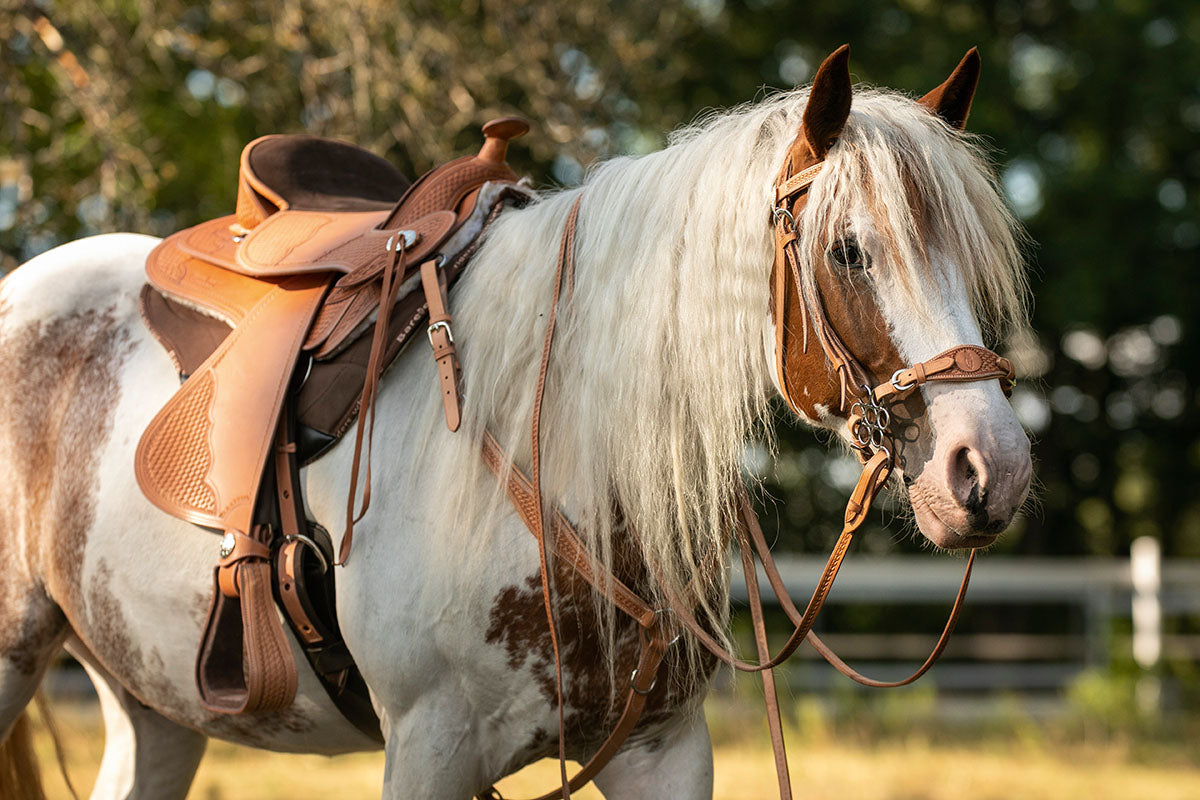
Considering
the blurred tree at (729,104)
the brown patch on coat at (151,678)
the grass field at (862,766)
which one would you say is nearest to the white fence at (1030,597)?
the blurred tree at (729,104)

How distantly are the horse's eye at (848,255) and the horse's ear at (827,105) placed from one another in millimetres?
168

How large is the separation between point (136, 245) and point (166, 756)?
1375mm

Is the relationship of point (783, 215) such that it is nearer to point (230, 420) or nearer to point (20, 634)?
point (230, 420)

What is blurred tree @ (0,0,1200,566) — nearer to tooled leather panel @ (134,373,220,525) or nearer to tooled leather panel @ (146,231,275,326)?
tooled leather panel @ (146,231,275,326)

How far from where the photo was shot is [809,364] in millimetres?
1895

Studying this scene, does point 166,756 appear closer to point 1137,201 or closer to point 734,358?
point 734,358

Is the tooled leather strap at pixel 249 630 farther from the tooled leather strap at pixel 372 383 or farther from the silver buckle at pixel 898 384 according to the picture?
the silver buckle at pixel 898 384

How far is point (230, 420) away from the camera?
7.59 ft

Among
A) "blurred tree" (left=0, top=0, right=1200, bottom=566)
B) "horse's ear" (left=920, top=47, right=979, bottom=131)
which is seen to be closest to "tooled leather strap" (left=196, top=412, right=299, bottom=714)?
"horse's ear" (left=920, top=47, right=979, bottom=131)

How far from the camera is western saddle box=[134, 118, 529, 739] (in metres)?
2.24

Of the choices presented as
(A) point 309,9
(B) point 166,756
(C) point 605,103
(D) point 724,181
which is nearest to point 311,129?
(A) point 309,9

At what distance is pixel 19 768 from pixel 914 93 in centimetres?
424

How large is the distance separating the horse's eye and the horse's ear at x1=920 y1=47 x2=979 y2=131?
41cm

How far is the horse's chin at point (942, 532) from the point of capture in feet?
5.61
